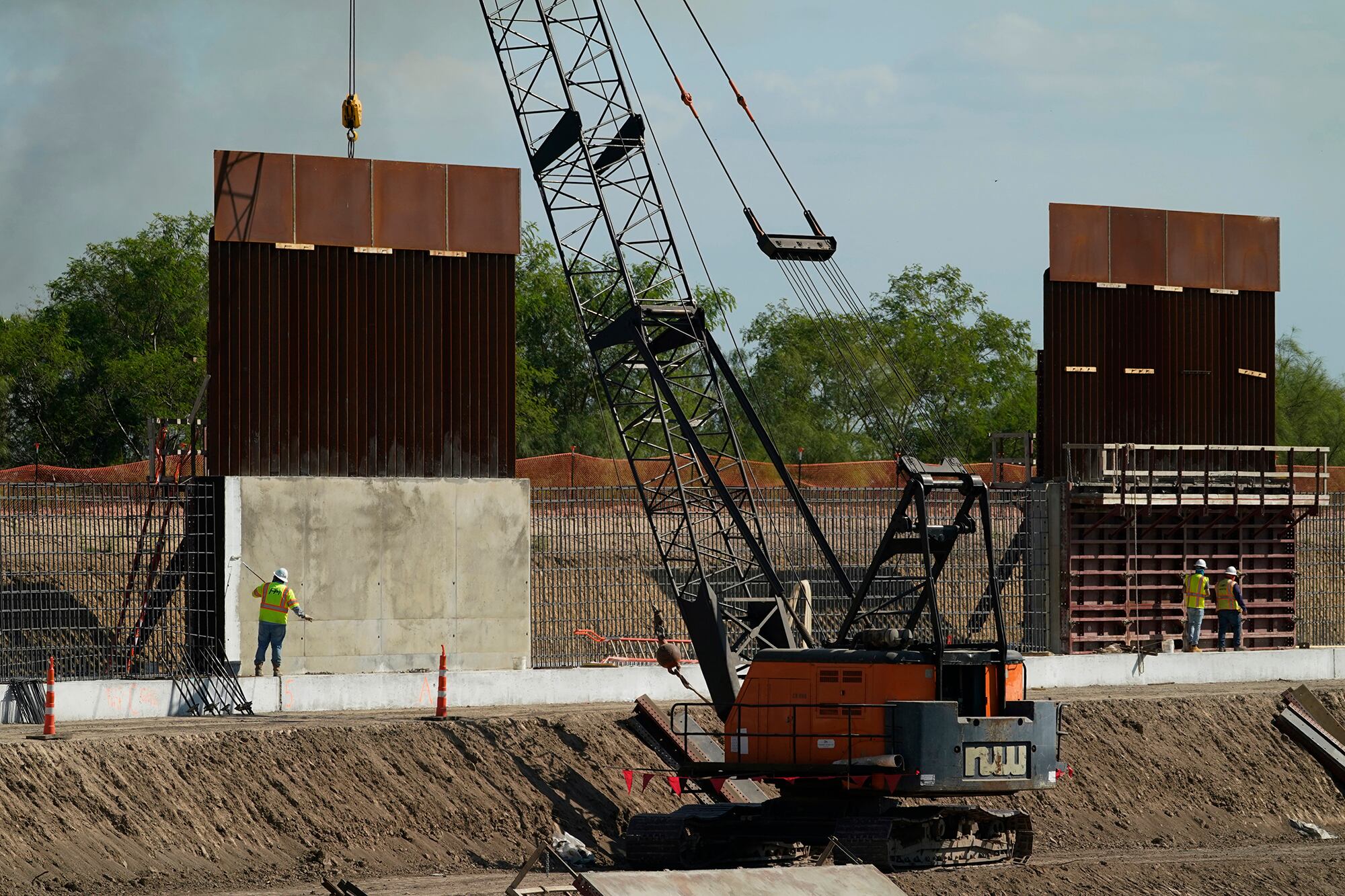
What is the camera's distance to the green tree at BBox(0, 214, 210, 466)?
191 ft

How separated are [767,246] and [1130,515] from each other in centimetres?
1094

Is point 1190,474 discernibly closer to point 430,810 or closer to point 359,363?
point 359,363

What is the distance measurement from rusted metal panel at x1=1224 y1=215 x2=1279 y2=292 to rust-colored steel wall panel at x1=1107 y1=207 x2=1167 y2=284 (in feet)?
5.38

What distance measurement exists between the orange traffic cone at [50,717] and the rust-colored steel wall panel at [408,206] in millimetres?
8985

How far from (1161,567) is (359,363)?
16710 millimetres

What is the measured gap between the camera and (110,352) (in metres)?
61.9

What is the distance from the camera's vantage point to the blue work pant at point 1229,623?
34.2 meters

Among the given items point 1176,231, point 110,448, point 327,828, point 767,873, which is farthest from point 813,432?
point 767,873

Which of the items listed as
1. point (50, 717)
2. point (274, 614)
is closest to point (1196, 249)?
point (274, 614)

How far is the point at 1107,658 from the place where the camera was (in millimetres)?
32062

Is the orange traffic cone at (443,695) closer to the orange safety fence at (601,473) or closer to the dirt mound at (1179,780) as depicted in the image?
the orange safety fence at (601,473)

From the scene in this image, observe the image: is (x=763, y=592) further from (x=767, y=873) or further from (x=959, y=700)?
(x=767, y=873)

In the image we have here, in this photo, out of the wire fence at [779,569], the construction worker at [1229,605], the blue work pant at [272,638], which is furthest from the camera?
the construction worker at [1229,605]

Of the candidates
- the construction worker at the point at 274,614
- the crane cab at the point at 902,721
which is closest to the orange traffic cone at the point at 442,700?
the construction worker at the point at 274,614
